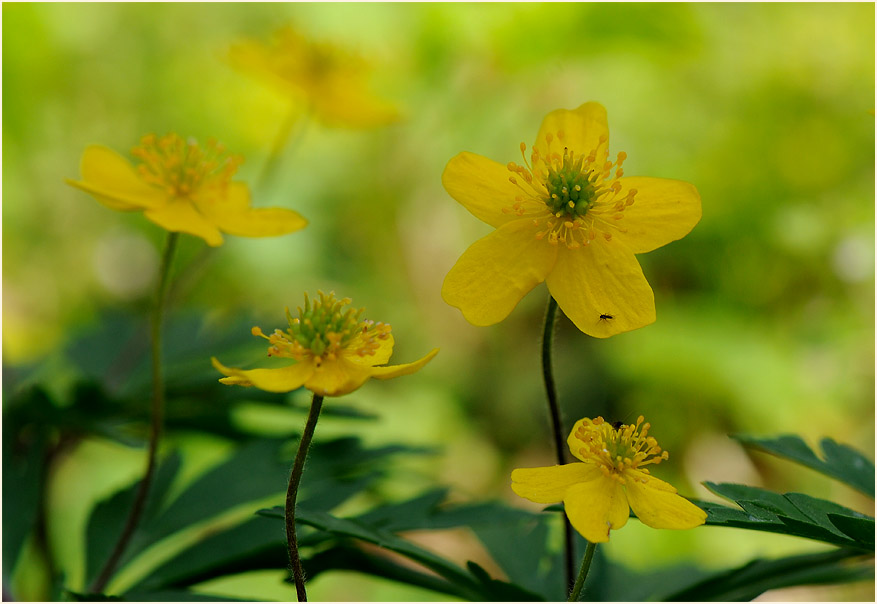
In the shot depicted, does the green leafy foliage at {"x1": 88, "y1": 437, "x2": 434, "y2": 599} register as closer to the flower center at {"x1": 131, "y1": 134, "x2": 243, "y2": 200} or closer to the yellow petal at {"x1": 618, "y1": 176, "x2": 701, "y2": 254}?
the flower center at {"x1": 131, "y1": 134, "x2": 243, "y2": 200}

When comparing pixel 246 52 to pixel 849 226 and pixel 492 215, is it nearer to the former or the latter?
pixel 492 215

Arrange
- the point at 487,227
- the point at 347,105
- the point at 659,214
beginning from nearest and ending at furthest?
the point at 659,214 < the point at 347,105 < the point at 487,227

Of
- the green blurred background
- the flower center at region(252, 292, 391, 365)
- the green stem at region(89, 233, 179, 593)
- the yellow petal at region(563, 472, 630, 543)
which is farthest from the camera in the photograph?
the green blurred background

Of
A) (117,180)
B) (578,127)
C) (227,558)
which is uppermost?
(578,127)

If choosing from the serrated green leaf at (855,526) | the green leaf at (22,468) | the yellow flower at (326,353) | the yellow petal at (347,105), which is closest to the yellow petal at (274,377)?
the yellow flower at (326,353)

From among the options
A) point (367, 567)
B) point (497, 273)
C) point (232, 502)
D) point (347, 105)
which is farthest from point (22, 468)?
point (347, 105)

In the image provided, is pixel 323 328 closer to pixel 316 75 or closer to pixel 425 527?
pixel 425 527

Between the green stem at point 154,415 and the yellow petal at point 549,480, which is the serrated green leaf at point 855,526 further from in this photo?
the green stem at point 154,415

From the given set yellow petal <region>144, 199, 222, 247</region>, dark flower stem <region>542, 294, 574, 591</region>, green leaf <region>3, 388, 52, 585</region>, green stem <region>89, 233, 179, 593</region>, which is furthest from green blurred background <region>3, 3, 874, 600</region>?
dark flower stem <region>542, 294, 574, 591</region>
